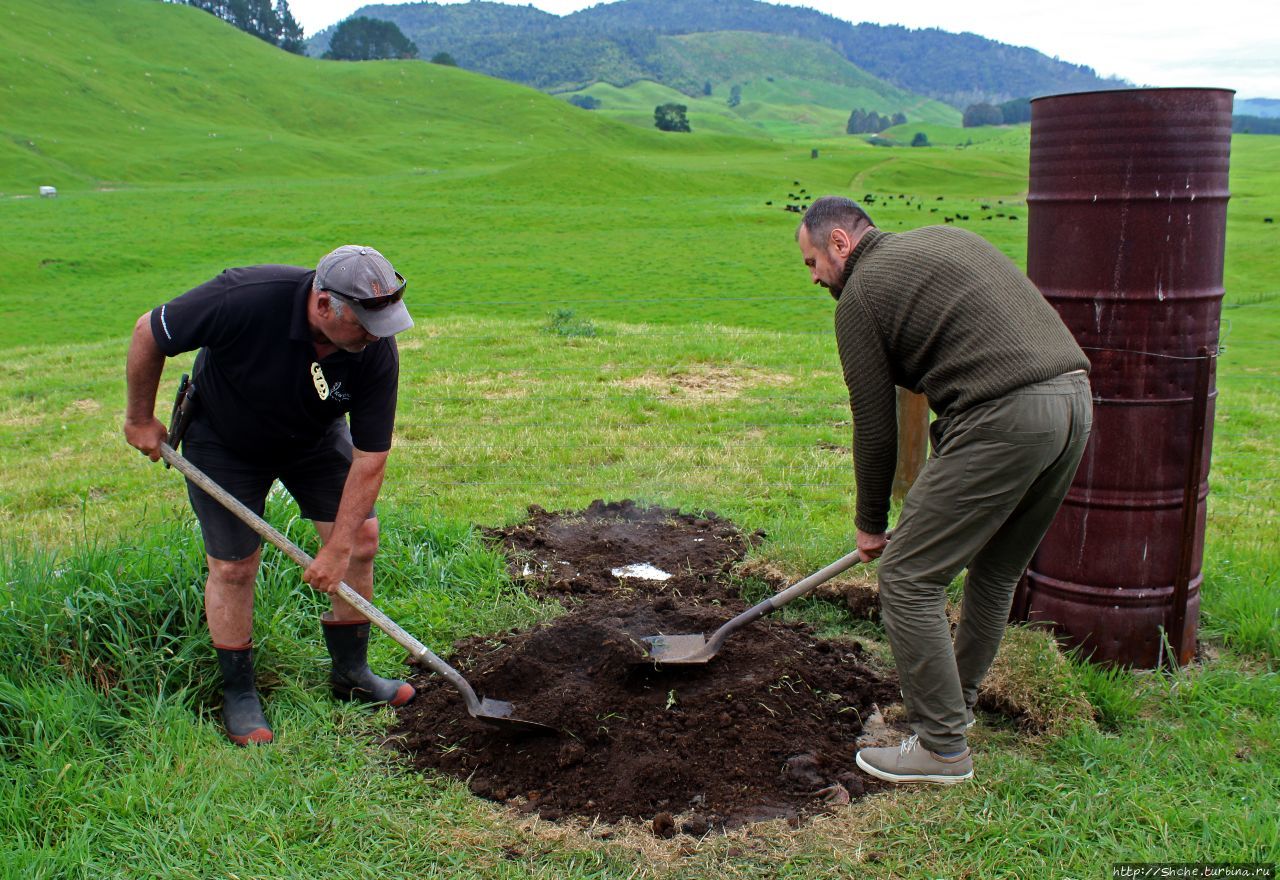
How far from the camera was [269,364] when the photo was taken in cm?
378

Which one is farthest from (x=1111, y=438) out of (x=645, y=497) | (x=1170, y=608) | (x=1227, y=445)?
(x=1227, y=445)

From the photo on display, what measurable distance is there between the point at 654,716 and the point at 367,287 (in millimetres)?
2002

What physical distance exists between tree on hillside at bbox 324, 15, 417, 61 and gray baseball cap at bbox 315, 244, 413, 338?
12608 centimetres

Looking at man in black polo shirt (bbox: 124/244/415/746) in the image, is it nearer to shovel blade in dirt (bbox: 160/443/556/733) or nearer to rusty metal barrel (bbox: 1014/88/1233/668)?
shovel blade in dirt (bbox: 160/443/556/733)

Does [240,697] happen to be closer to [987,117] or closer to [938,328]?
[938,328]

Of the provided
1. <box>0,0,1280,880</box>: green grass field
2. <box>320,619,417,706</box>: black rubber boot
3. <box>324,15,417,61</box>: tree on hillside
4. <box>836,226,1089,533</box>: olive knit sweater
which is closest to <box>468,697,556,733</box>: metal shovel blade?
<box>0,0,1280,880</box>: green grass field

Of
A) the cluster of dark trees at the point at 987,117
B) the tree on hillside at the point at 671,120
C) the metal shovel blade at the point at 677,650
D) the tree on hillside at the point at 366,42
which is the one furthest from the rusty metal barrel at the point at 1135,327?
the cluster of dark trees at the point at 987,117

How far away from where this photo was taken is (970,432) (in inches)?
132

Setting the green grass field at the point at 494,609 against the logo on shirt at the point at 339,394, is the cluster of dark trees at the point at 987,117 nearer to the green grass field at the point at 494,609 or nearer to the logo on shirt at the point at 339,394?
the green grass field at the point at 494,609

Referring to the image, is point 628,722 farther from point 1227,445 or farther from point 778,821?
point 1227,445

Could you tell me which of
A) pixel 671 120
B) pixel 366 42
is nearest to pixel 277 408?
pixel 671 120

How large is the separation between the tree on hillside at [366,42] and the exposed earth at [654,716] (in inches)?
4943

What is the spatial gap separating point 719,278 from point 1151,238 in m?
19.4

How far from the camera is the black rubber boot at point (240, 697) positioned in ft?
13.2
